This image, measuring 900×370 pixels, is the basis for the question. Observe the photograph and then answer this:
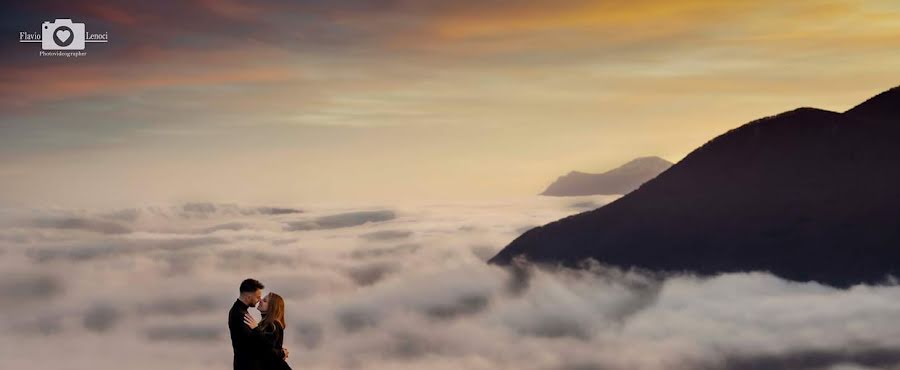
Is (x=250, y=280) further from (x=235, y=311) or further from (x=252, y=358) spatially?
(x=252, y=358)

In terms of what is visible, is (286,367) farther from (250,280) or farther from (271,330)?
(250,280)

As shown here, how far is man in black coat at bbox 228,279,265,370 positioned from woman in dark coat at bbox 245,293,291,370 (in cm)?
10

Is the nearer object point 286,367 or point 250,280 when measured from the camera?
point 250,280

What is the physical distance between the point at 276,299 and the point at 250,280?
0.61 metres

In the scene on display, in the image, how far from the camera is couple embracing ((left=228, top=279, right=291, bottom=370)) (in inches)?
613

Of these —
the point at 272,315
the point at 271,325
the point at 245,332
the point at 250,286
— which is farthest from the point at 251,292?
the point at 245,332

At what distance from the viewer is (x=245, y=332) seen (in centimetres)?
1595

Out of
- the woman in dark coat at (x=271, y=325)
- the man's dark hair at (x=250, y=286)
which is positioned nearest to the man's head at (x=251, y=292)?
the man's dark hair at (x=250, y=286)

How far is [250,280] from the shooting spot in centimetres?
1540

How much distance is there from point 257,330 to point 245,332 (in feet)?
0.93

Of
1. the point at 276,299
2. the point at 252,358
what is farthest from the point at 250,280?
the point at 252,358

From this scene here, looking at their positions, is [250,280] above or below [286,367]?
above

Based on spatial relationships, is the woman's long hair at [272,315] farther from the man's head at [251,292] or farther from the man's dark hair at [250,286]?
the man's dark hair at [250,286]

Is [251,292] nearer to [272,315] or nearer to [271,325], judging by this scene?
[272,315]
